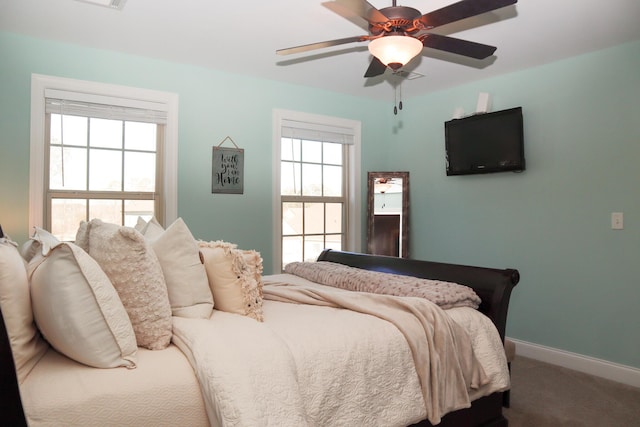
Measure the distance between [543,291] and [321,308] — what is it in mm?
2442

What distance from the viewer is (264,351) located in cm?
142

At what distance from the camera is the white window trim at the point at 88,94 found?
3092mm

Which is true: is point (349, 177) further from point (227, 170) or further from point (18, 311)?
point (18, 311)

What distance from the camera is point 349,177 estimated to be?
4.76 meters

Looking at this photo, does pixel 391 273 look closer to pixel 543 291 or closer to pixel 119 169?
pixel 543 291

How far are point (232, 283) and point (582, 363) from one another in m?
2.95

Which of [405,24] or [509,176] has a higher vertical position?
[405,24]

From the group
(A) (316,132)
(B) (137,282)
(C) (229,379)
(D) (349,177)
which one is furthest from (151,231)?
(D) (349,177)

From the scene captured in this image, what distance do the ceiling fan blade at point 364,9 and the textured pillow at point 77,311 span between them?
5.02 feet

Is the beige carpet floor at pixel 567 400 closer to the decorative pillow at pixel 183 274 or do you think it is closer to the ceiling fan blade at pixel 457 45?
the decorative pillow at pixel 183 274

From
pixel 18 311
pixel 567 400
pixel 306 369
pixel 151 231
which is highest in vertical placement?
pixel 151 231

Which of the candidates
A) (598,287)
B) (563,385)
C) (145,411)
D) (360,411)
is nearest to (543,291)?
(598,287)

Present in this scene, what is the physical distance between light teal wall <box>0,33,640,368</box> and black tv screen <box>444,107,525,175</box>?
129 mm

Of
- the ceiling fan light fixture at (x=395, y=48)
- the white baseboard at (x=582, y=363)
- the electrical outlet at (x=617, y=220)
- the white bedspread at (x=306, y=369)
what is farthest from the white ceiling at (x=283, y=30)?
the white baseboard at (x=582, y=363)
